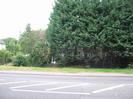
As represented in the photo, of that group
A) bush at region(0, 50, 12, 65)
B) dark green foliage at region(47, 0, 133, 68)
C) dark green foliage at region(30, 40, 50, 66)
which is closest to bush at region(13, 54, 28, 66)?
dark green foliage at region(30, 40, 50, 66)

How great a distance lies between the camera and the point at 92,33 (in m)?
29.9

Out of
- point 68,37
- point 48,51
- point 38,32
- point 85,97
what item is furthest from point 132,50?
point 85,97

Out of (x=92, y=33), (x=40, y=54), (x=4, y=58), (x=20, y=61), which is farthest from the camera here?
(x=4, y=58)

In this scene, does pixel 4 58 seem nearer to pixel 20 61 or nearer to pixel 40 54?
pixel 20 61

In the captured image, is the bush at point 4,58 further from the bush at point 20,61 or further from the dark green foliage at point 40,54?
the dark green foliage at point 40,54

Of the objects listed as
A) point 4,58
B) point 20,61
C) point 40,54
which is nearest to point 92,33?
point 40,54

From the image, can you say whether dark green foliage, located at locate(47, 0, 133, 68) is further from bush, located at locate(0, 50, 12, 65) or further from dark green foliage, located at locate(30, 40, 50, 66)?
bush, located at locate(0, 50, 12, 65)

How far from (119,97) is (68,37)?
802 inches

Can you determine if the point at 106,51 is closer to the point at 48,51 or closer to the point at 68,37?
the point at 68,37

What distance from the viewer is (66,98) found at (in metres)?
10.4

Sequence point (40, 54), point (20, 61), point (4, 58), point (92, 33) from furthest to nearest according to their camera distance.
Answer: point (4, 58) → point (20, 61) → point (40, 54) → point (92, 33)

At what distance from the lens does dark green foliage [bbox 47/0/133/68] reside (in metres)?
29.8

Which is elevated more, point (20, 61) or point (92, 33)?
point (92, 33)

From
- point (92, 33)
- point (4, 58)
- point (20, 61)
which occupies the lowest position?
point (20, 61)
